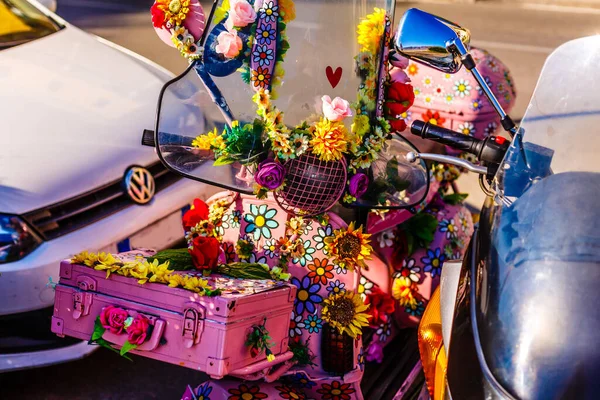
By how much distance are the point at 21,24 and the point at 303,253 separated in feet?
8.56

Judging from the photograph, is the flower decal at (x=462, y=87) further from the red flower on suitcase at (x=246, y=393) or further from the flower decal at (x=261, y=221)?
the red flower on suitcase at (x=246, y=393)

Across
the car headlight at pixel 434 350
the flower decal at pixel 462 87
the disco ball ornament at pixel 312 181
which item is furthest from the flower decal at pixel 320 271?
the flower decal at pixel 462 87

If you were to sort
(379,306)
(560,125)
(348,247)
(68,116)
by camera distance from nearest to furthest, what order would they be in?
(560,125) → (348,247) → (379,306) → (68,116)

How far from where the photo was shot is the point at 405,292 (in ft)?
10.4

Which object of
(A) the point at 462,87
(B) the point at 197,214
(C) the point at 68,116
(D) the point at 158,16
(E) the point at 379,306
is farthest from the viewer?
(A) the point at 462,87

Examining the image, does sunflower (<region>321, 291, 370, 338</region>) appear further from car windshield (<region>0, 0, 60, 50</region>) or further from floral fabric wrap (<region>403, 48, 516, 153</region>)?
car windshield (<region>0, 0, 60, 50</region>)

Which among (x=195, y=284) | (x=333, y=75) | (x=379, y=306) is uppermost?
(x=333, y=75)

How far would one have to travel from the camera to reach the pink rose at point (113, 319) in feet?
7.12

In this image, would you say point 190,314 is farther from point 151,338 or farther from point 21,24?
point 21,24

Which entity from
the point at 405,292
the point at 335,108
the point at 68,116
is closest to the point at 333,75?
the point at 335,108

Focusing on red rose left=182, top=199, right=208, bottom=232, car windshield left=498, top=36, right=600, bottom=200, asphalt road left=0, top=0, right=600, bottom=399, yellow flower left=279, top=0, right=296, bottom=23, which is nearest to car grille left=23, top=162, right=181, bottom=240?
asphalt road left=0, top=0, right=600, bottom=399

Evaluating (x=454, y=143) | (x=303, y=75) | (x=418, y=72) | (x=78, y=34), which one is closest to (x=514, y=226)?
(x=454, y=143)

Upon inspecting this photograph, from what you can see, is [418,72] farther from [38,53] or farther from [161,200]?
[38,53]

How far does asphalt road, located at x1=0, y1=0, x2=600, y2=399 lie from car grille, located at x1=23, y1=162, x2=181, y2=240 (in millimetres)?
731
